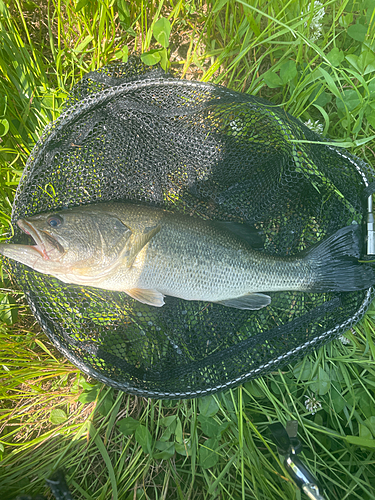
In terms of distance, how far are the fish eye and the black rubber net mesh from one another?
312 mm

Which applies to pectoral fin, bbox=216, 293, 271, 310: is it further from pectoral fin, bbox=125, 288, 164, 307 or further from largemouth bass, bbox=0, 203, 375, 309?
pectoral fin, bbox=125, 288, 164, 307

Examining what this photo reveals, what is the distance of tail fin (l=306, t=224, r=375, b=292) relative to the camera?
2123 mm

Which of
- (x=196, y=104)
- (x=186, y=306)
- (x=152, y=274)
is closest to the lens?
(x=152, y=274)

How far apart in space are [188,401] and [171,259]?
1.24 metres

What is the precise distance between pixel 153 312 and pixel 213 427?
101 cm

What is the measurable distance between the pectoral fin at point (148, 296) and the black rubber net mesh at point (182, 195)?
0.78ft

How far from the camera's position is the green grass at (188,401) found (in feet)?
7.28

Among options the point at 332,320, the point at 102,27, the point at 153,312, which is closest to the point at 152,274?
the point at 153,312

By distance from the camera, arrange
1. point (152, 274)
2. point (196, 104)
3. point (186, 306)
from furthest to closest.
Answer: point (186, 306), point (196, 104), point (152, 274)

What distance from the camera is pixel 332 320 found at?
88.0 inches

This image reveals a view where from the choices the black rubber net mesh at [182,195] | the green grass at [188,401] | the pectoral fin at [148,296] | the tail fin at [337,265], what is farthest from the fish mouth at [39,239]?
the tail fin at [337,265]

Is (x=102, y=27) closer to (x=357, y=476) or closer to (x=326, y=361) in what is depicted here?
(x=326, y=361)

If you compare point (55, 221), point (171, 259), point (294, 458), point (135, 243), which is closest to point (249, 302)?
point (171, 259)

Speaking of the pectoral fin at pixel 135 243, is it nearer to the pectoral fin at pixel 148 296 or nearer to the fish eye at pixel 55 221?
the pectoral fin at pixel 148 296
